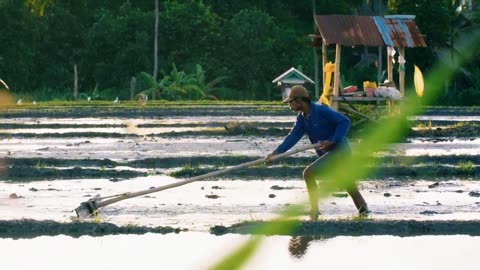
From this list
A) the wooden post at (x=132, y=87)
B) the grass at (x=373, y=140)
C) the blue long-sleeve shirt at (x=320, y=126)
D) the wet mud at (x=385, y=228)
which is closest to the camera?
the grass at (x=373, y=140)

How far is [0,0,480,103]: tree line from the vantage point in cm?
4134

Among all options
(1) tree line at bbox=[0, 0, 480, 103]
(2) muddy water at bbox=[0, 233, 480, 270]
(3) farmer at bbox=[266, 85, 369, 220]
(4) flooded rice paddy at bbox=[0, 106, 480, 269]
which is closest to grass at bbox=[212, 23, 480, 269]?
(4) flooded rice paddy at bbox=[0, 106, 480, 269]

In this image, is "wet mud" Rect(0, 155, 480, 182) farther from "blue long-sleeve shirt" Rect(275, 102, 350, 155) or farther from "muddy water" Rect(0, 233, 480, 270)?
"muddy water" Rect(0, 233, 480, 270)

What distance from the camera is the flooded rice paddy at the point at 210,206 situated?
771 centimetres

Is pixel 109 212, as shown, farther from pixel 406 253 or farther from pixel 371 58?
pixel 371 58

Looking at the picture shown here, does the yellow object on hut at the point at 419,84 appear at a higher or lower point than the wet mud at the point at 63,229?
higher

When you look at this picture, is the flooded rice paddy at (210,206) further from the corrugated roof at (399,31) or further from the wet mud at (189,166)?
the corrugated roof at (399,31)

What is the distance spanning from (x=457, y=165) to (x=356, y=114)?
6130mm

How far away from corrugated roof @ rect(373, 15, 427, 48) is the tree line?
18531 mm

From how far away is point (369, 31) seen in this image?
22109 mm

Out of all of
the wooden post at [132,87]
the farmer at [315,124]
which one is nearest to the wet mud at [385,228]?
the farmer at [315,124]

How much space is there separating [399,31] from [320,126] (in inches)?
543

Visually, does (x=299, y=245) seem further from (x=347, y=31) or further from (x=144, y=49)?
(x=144, y=49)

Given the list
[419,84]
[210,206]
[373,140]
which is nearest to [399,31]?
[210,206]
